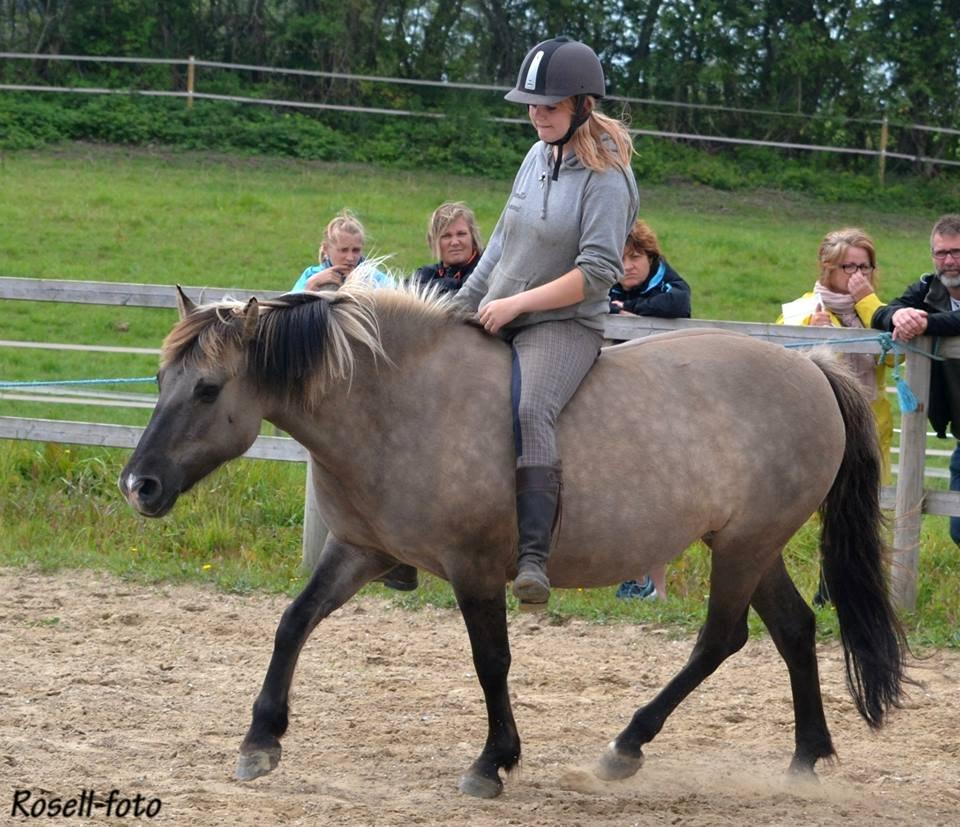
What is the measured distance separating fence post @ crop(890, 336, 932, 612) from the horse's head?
12.2 ft

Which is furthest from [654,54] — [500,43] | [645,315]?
[645,315]

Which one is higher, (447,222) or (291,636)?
(447,222)

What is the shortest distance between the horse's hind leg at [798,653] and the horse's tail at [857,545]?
0.66ft

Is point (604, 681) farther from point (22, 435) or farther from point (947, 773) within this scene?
point (22, 435)

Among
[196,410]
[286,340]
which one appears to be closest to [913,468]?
[286,340]

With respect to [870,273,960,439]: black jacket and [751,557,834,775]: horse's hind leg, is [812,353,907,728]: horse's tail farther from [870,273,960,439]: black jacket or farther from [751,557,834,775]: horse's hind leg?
[870,273,960,439]: black jacket

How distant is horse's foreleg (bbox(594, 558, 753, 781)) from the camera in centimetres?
479

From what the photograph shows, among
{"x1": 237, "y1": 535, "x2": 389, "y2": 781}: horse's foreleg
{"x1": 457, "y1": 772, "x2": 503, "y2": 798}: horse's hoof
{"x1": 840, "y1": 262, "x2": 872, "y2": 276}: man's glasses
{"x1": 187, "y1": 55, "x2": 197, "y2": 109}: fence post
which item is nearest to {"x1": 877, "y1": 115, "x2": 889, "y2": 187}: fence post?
{"x1": 187, "y1": 55, "x2": 197, "y2": 109}: fence post

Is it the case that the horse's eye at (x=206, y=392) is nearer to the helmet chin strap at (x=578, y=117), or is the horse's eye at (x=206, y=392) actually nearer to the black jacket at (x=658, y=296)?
the helmet chin strap at (x=578, y=117)

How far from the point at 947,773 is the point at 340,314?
2.78 m

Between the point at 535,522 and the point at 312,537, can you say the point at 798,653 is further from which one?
the point at 312,537

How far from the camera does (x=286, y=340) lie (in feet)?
14.4

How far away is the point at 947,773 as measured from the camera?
16.3 feet

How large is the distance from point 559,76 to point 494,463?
4.29ft
